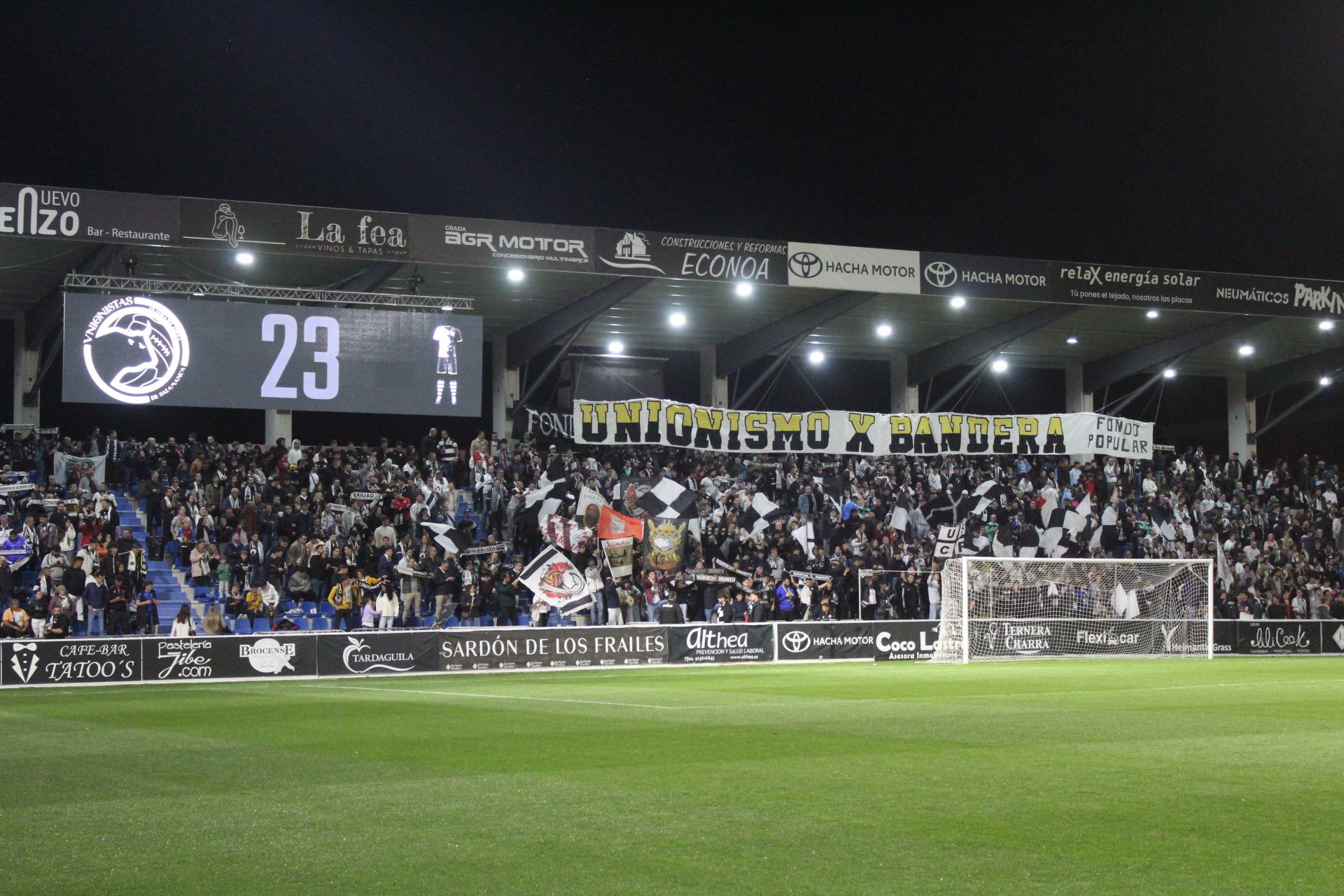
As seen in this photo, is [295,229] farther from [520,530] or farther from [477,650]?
[477,650]

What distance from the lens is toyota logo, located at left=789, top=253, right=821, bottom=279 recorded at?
3344 centimetres

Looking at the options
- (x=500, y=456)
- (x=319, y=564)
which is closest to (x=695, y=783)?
(x=319, y=564)

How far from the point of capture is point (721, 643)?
27562mm

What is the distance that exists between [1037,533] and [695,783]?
26862 mm

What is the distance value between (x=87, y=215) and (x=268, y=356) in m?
4.65

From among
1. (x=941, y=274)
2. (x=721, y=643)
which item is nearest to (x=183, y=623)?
(x=721, y=643)

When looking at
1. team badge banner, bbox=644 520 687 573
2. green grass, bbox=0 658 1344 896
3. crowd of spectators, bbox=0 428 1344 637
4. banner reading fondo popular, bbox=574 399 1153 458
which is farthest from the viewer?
banner reading fondo popular, bbox=574 399 1153 458

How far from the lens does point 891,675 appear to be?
73.5ft

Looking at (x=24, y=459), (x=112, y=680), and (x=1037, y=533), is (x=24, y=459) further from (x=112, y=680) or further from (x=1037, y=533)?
(x=1037, y=533)

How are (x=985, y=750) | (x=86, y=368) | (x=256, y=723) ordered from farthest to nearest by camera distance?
(x=86, y=368) → (x=256, y=723) → (x=985, y=750)

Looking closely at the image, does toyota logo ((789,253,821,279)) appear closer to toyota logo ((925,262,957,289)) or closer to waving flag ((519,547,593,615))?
toyota logo ((925,262,957,289))

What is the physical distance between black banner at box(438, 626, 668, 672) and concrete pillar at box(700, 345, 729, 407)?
1468 centimetres

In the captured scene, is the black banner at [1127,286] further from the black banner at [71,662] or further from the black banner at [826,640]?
the black banner at [71,662]

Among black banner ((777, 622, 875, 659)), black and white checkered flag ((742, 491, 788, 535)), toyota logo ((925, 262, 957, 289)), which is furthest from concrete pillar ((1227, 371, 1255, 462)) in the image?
black banner ((777, 622, 875, 659))
